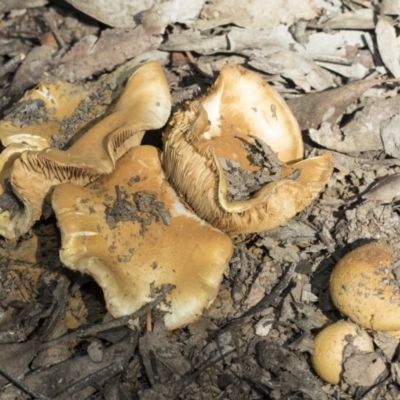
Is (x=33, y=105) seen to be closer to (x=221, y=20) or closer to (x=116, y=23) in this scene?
(x=116, y=23)

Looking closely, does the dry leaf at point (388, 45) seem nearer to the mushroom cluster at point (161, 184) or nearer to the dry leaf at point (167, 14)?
the mushroom cluster at point (161, 184)

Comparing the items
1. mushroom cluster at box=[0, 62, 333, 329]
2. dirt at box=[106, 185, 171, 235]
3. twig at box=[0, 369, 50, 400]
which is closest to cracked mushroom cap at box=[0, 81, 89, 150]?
mushroom cluster at box=[0, 62, 333, 329]

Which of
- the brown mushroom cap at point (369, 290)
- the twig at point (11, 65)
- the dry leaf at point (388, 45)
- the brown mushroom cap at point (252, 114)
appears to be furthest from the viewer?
the twig at point (11, 65)

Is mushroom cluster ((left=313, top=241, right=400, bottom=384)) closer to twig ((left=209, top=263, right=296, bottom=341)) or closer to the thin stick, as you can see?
twig ((left=209, top=263, right=296, bottom=341))

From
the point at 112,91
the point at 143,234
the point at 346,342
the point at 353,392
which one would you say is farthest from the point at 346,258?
the point at 112,91

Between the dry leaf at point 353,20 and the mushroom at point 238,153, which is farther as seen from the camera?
the dry leaf at point 353,20

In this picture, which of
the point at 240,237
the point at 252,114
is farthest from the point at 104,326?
the point at 252,114

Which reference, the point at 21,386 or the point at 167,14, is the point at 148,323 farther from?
the point at 167,14

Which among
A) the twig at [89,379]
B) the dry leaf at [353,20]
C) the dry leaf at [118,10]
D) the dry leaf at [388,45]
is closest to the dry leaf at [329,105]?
the dry leaf at [388,45]
